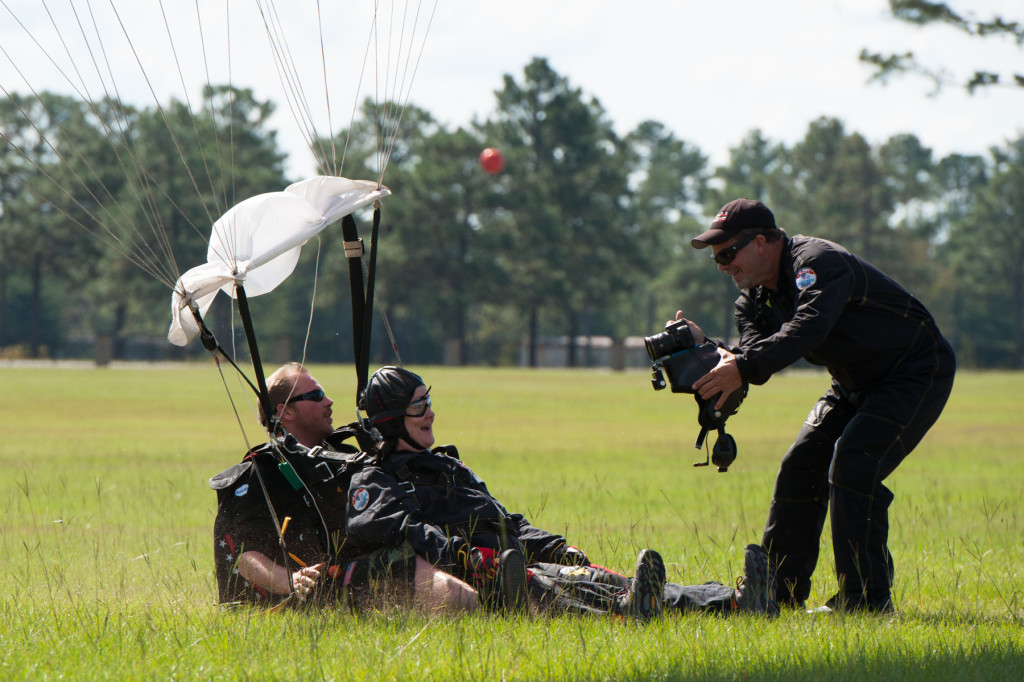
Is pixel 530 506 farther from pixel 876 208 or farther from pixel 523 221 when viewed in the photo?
pixel 876 208

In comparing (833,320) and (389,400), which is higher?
(833,320)

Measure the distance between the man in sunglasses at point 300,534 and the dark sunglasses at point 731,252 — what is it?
6.77ft

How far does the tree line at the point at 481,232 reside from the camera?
2837 inches

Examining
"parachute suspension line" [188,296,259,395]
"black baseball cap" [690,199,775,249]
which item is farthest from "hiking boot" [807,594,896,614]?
"parachute suspension line" [188,296,259,395]

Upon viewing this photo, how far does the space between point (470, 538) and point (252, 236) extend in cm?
204

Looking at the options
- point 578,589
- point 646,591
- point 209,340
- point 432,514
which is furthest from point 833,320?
point 209,340

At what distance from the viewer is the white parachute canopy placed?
19.1ft

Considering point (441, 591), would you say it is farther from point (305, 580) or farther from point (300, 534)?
point (300, 534)

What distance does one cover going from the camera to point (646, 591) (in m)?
4.80

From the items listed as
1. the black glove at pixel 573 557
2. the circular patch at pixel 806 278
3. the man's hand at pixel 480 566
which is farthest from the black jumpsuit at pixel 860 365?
the man's hand at pixel 480 566

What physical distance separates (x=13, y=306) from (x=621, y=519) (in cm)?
9285

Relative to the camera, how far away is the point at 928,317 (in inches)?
226

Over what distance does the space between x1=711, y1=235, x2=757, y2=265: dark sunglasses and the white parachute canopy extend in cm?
190

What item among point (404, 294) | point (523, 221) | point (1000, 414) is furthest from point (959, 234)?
point (1000, 414)
